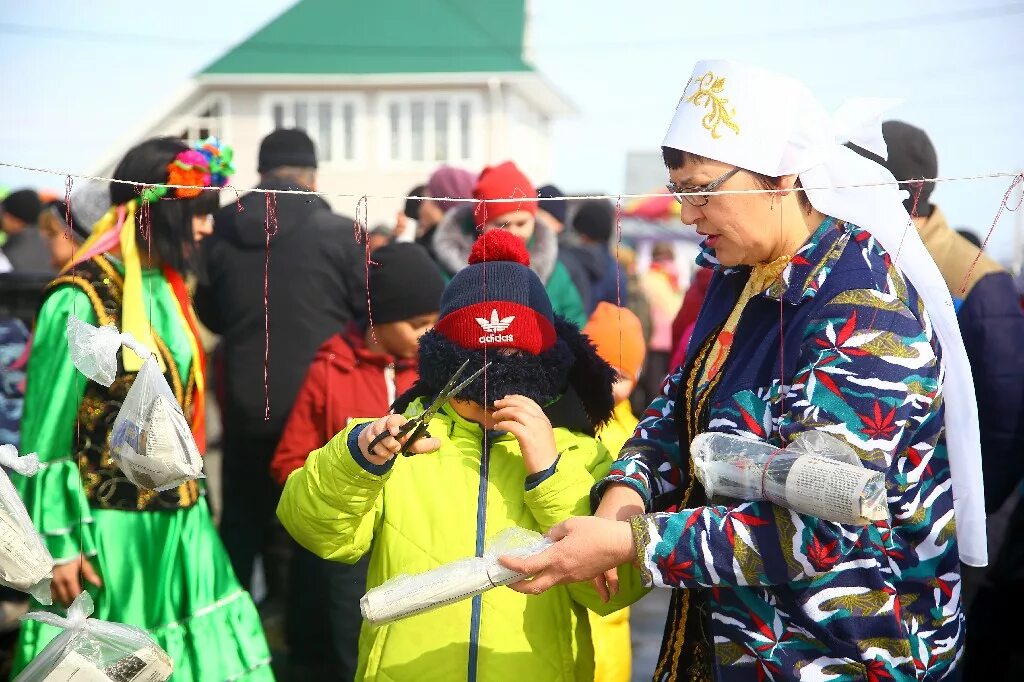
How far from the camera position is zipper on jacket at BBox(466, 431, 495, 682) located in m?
2.40

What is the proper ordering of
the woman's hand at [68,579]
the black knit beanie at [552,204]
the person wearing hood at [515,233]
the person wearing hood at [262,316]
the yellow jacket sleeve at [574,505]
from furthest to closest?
the black knit beanie at [552,204] < the person wearing hood at [515,233] < the person wearing hood at [262,316] < the woman's hand at [68,579] < the yellow jacket sleeve at [574,505]

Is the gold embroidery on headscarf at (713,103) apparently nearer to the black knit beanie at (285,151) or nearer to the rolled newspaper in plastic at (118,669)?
the rolled newspaper in plastic at (118,669)

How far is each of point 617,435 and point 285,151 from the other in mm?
2784

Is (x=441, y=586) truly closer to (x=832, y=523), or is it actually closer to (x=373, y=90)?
(x=832, y=523)

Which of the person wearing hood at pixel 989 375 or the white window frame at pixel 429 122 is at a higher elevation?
the white window frame at pixel 429 122

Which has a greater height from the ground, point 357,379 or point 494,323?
point 494,323

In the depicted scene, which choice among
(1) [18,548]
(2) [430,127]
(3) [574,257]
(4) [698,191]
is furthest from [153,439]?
(2) [430,127]

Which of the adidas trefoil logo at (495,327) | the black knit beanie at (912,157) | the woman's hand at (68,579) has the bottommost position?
the woman's hand at (68,579)

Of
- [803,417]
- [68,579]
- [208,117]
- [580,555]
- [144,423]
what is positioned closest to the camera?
[803,417]

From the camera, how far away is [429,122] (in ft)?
94.8

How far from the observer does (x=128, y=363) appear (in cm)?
321

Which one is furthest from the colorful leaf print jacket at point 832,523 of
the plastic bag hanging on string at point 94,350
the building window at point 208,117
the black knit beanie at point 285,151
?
the building window at point 208,117

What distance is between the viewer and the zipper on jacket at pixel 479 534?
2.40 meters

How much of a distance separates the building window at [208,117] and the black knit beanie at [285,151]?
23738mm
